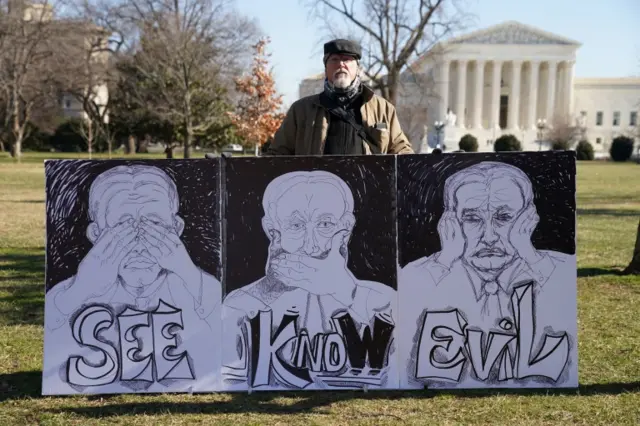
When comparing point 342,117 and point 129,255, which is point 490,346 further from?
point 129,255

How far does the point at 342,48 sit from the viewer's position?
4.89 m

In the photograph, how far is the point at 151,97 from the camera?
4747cm

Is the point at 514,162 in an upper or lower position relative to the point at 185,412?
upper

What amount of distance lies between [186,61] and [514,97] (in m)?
67.4

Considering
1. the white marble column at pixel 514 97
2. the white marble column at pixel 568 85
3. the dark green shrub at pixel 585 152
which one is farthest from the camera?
the white marble column at pixel 568 85

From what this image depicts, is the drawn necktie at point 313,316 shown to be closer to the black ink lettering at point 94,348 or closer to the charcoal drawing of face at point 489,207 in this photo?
the charcoal drawing of face at point 489,207

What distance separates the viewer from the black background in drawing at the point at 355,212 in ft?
14.9

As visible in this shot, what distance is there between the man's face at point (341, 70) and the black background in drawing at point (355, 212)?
2.47 ft

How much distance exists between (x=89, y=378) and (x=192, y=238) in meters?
1.10

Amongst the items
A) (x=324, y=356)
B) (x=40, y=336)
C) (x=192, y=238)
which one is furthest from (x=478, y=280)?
(x=40, y=336)

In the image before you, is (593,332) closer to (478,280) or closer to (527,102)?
(478,280)

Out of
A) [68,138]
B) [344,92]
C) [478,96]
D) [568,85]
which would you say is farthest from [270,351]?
[568,85]

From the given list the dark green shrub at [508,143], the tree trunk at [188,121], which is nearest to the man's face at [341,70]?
the tree trunk at [188,121]

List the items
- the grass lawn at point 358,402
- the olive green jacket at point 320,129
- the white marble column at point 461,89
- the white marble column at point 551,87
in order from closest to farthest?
the grass lawn at point 358,402 < the olive green jacket at point 320,129 < the white marble column at point 461,89 < the white marble column at point 551,87
